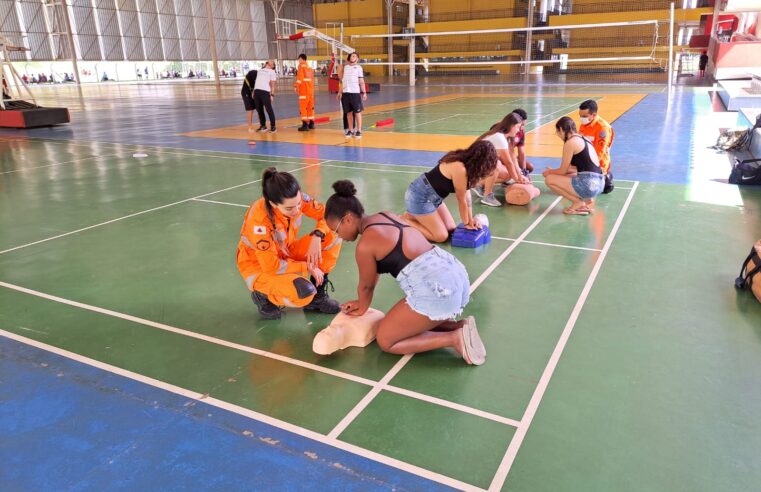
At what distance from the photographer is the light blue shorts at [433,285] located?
3.27 meters

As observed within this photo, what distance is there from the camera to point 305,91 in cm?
1387

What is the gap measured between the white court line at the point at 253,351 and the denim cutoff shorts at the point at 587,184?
13.9 feet

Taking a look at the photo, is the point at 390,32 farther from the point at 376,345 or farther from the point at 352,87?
the point at 376,345

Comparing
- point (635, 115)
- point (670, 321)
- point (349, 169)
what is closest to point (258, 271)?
point (670, 321)

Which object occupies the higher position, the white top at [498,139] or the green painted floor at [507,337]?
the white top at [498,139]

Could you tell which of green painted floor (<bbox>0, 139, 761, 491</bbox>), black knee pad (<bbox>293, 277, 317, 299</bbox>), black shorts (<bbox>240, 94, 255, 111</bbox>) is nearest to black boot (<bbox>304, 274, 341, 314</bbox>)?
green painted floor (<bbox>0, 139, 761, 491</bbox>)

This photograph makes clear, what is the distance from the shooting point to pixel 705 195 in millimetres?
7336

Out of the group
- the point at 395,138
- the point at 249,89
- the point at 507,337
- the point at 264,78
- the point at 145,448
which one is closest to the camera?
the point at 145,448

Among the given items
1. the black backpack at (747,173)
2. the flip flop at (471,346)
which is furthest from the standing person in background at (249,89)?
the flip flop at (471,346)

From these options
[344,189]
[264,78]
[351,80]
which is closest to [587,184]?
[344,189]

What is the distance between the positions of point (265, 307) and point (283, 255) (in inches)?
16.0

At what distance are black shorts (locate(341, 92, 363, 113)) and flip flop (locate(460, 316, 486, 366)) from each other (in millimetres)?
10068

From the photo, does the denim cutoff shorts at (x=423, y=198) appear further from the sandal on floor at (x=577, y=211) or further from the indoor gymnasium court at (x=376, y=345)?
the sandal on floor at (x=577, y=211)

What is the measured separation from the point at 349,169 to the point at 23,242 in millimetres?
5004
